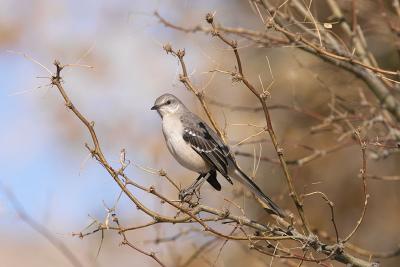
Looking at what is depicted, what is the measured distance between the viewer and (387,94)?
15.6 feet

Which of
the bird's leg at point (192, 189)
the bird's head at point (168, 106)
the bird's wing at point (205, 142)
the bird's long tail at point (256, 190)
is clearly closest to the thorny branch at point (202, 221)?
the bird's long tail at point (256, 190)

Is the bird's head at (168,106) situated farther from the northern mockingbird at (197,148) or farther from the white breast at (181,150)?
the white breast at (181,150)

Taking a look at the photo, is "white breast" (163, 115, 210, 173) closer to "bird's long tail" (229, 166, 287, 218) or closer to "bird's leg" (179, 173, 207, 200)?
"bird's leg" (179, 173, 207, 200)

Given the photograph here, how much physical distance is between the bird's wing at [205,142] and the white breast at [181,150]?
0.04 m

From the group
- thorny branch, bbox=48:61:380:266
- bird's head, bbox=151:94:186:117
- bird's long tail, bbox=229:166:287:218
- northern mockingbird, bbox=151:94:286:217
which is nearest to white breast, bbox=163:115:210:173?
northern mockingbird, bbox=151:94:286:217

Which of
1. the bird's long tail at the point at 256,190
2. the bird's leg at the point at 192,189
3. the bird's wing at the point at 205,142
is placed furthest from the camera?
the bird's wing at the point at 205,142

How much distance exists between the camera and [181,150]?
17.5 ft

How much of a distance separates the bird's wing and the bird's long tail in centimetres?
17

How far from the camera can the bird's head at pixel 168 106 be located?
5817 millimetres

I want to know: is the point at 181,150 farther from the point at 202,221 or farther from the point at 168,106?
the point at 202,221

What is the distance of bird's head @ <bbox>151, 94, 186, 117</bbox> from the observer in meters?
5.82

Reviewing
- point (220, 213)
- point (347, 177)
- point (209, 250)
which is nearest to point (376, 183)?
point (347, 177)

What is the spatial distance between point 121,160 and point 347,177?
270 inches

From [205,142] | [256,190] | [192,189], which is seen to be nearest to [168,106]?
[205,142]
